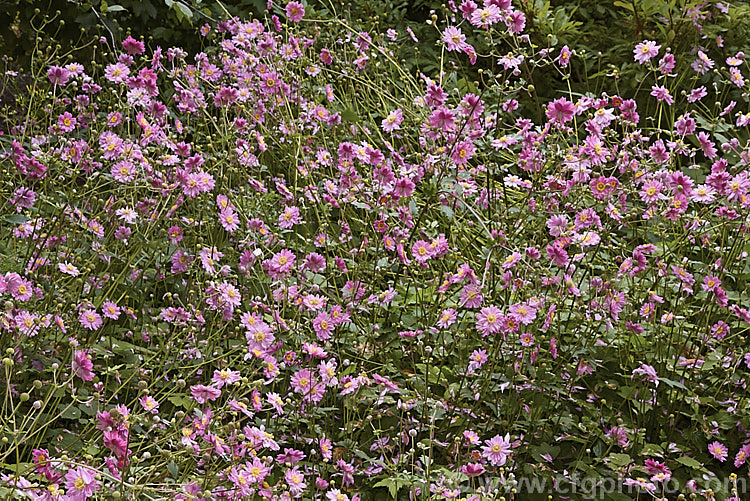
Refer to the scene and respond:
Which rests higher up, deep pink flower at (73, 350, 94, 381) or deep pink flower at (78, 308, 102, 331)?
deep pink flower at (73, 350, 94, 381)

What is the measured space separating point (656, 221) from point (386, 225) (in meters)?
1.04

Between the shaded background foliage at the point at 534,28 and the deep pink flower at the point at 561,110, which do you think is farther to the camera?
the shaded background foliage at the point at 534,28

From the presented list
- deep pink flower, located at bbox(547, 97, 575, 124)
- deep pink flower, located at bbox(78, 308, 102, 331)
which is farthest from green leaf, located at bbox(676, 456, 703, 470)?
deep pink flower, located at bbox(78, 308, 102, 331)

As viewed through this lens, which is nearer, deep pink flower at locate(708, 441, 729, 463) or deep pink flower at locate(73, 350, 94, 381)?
deep pink flower at locate(73, 350, 94, 381)

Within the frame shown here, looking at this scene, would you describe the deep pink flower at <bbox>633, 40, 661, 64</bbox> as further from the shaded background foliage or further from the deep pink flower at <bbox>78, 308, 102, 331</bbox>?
the deep pink flower at <bbox>78, 308, 102, 331</bbox>

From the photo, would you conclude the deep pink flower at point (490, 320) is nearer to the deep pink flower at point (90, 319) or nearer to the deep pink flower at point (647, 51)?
the deep pink flower at point (90, 319)

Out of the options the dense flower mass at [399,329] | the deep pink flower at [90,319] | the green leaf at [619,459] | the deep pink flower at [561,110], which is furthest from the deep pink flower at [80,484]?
the deep pink flower at [561,110]

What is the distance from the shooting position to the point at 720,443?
2.25 m

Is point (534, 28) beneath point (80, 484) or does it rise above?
above

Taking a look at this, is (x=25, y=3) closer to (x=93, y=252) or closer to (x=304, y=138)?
(x=304, y=138)

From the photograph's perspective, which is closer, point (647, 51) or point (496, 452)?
point (496, 452)

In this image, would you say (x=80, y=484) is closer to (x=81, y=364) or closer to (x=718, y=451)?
(x=81, y=364)

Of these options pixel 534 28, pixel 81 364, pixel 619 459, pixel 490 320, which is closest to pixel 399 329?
pixel 490 320

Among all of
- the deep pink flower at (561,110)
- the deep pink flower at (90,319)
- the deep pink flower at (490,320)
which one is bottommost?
the deep pink flower at (90,319)
